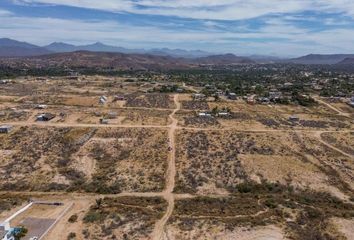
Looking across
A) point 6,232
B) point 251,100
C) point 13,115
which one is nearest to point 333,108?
point 251,100

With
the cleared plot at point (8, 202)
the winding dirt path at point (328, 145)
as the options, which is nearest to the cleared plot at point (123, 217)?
the cleared plot at point (8, 202)

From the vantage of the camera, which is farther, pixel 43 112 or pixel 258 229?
pixel 43 112

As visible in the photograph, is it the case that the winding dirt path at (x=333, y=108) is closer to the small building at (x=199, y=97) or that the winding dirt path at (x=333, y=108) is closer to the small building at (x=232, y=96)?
the small building at (x=232, y=96)

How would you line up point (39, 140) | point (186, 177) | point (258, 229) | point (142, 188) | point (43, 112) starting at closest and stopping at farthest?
1. point (258, 229)
2. point (142, 188)
3. point (186, 177)
4. point (39, 140)
5. point (43, 112)

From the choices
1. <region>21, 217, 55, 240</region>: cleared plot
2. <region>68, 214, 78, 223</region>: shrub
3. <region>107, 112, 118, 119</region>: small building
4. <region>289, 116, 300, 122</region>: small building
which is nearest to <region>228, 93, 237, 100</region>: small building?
<region>289, 116, 300, 122</region>: small building

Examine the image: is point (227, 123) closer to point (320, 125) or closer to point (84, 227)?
point (320, 125)

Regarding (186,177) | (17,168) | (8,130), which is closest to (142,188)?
(186,177)

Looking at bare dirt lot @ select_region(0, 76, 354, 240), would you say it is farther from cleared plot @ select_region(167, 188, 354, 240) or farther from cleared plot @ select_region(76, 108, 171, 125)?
cleared plot @ select_region(76, 108, 171, 125)
